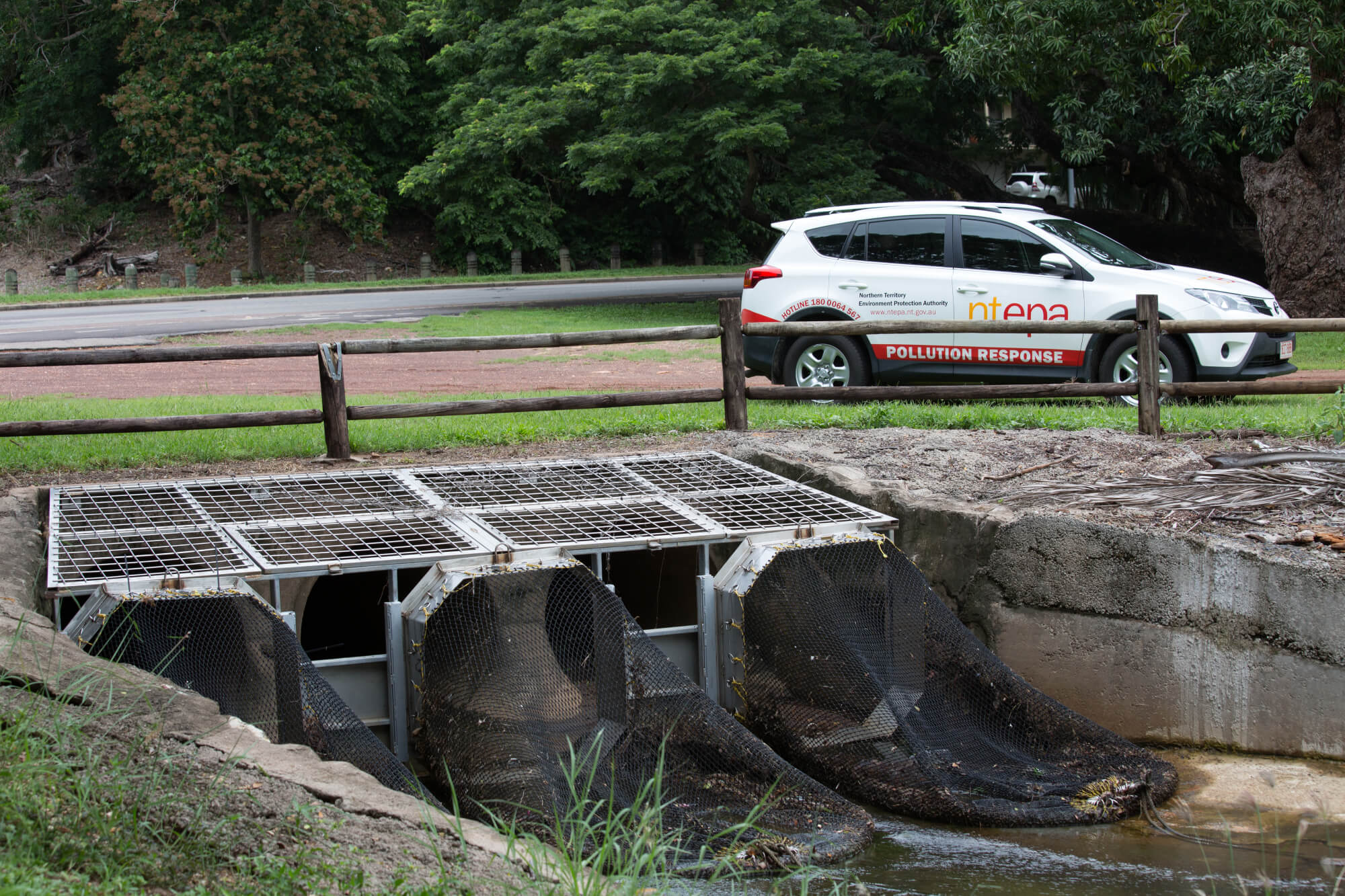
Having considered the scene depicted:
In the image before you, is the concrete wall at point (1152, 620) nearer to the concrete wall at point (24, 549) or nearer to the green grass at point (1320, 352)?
the concrete wall at point (24, 549)

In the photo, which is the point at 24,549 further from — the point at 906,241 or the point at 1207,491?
the point at 906,241

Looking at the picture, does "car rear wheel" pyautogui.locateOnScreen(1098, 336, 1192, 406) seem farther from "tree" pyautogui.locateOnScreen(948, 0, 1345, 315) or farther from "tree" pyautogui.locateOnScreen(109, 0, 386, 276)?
"tree" pyautogui.locateOnScreen(109, 0, 386, 276)


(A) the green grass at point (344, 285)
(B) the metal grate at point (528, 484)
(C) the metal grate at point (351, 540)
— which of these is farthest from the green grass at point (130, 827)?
(A) the green grass at point (344, 285)

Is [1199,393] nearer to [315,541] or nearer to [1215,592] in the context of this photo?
[1215,592]

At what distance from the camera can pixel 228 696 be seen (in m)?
5.24

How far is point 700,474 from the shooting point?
7797 mm

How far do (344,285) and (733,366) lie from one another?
23.6 m

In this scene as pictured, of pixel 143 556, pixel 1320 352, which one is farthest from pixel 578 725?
pixel 1320 352

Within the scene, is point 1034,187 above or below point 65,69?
below

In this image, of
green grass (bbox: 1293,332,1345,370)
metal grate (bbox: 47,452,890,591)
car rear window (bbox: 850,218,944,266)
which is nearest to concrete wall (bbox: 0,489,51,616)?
metal grate (bbox: 47,452,890,591)

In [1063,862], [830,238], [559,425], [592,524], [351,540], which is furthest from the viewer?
[830,238]

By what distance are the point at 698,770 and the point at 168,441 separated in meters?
5.20

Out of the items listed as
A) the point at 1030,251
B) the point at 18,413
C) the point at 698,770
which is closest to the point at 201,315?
the point at 18,413

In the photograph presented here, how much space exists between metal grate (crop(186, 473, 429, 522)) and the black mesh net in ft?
4.13
